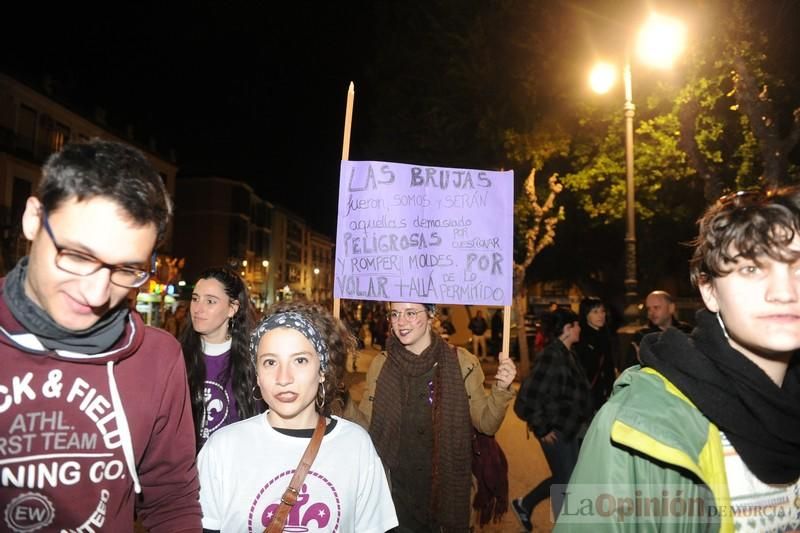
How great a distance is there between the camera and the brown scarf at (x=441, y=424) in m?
3.65

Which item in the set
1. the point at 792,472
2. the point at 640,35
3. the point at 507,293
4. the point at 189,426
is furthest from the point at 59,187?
the point at 640,35

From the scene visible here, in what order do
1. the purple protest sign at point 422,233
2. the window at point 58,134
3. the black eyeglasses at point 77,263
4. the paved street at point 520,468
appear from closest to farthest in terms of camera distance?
the black eyeglasses at point 77,263, the purple protest sign at point 422,233, the paved street at point 520,468, the window at point 58,134

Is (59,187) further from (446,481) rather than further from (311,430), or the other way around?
(446,481)

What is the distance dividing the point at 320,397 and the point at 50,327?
132cm

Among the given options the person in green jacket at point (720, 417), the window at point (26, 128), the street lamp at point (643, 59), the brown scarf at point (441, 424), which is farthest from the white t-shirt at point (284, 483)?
the window at point (26, 128)

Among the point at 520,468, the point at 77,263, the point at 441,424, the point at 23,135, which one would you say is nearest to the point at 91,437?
the point at 77,263

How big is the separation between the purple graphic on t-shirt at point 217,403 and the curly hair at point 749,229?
2.89 meters

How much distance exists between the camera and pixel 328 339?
9.08 feet

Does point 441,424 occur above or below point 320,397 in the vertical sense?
below

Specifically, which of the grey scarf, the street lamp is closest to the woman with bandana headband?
the grey scarf

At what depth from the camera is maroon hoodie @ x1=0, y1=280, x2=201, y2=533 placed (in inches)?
64.8

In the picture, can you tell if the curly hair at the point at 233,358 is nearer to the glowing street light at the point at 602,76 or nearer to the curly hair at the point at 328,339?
the curly hair at the point at 328,339

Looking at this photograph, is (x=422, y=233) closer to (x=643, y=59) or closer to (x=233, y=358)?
(x=233, y=358)

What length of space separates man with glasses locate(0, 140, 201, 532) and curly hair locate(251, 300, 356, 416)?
97 cm
